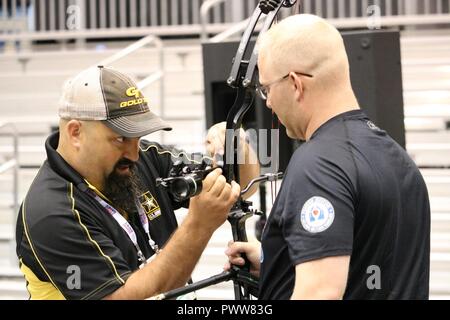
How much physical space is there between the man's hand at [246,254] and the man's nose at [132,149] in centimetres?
58

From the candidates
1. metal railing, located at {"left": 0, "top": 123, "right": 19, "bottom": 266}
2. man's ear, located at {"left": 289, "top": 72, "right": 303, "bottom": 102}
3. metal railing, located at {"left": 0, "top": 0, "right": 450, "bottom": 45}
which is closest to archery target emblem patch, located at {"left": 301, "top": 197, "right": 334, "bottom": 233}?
man's ear, located at {"left": 289, "top": 72, "right": 303, "bottom": 102}

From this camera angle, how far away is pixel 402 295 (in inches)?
93.4

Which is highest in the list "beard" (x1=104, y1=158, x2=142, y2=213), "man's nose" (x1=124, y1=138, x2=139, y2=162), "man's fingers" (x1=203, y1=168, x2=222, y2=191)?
"man's nose" (x1=124, y1=138, x2=139, y2=162)

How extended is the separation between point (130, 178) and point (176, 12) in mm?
7102

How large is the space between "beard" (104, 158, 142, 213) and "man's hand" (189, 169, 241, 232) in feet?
1.28

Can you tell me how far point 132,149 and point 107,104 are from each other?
208 mm

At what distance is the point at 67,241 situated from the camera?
2891 mm

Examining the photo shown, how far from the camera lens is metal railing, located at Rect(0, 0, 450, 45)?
30.8ft

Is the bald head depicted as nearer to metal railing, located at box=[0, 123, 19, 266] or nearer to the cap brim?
the cap brim

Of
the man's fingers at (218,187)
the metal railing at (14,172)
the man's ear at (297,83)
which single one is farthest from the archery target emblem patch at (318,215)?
the metal railing at (14,172)

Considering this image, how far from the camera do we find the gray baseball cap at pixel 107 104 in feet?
9.93

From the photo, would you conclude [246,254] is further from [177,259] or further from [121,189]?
[121,189]

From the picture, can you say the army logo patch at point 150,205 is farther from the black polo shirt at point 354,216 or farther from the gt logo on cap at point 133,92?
the black polo shirt at point 354,216
